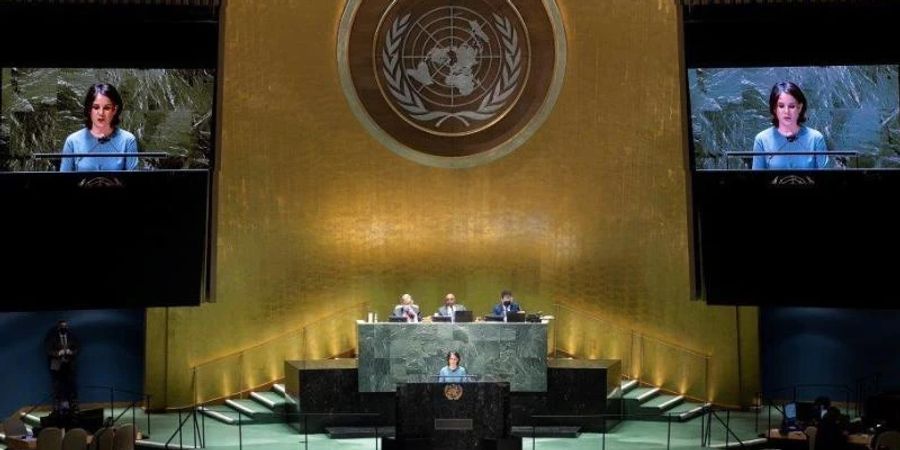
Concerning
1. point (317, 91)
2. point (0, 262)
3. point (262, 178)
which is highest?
point (317, 91)

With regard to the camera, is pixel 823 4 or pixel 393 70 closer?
pixel 823 4

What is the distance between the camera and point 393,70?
19.2 m

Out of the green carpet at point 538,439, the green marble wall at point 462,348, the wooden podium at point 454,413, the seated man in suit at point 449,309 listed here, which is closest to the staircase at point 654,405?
the green carpet at point 538,439

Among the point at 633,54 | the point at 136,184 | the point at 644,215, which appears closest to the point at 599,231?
the point at 644,215

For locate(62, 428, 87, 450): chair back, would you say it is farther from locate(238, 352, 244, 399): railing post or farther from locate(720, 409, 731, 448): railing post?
locate(720, 409, 731, 448): railing post

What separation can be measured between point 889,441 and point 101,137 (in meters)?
9.92

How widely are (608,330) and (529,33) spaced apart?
436 cm

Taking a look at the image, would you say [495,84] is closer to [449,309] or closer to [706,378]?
[449,309]

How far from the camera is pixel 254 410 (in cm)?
1803

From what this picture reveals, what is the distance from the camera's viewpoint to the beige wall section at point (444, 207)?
18.7 m

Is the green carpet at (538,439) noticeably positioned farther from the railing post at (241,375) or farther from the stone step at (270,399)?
the railing post at (241,375)

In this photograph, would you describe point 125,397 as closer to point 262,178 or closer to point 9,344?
point 9,344

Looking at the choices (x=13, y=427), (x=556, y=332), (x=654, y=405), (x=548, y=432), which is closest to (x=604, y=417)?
(x=548, y=432)

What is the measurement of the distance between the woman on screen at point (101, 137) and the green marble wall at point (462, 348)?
147 inches
